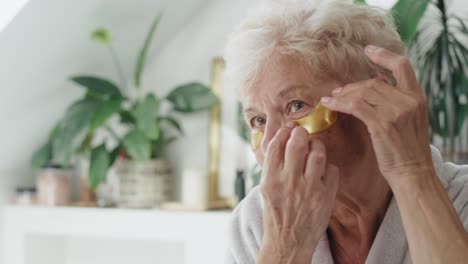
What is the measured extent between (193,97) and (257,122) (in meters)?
1.84

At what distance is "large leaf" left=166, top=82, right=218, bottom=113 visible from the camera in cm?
312

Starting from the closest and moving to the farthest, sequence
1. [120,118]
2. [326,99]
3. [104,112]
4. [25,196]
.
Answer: [326,99]
[104,112]
[120,118]
[25,196]

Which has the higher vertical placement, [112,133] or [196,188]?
[112,133]

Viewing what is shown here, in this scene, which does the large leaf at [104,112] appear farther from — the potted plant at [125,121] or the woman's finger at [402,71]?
the woman's finger at [402,71]

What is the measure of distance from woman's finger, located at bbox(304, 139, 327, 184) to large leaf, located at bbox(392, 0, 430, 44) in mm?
1026

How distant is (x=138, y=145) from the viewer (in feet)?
9.98

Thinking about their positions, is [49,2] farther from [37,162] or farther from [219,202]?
[219,202]

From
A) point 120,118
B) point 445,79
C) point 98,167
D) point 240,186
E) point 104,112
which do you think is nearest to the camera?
point 445,79

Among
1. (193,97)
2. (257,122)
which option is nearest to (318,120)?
(257,122)

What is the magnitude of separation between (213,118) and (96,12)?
2.29 feet

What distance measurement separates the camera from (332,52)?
4.01 feet

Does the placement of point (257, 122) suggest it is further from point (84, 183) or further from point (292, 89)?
point (84, 183)

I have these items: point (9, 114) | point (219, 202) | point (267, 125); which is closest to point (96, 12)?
point (9, 114)

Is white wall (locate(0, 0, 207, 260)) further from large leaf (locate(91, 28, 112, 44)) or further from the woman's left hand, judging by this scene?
the woman's left hand
